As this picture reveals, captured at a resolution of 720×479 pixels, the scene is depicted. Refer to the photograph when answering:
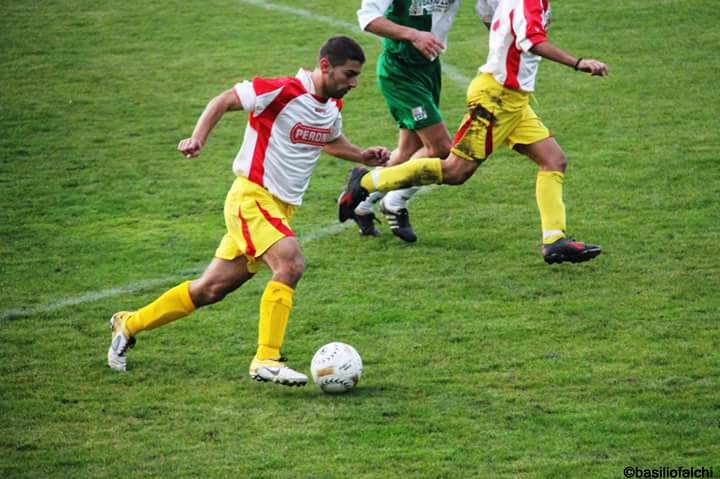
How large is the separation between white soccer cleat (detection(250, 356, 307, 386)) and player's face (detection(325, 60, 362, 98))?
1511 millimetres

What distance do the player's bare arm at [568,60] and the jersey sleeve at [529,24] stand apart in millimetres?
49

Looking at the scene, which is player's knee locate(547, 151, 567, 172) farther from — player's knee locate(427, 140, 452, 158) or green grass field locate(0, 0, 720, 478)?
player's knee locate(427, 140, 452, 158)

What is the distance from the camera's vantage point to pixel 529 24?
7.78m

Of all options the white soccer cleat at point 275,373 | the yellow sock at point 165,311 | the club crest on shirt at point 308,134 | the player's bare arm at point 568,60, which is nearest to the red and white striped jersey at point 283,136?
the club crest on shirt at point 308,134

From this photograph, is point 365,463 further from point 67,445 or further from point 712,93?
point 712,93

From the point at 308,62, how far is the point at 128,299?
694cm

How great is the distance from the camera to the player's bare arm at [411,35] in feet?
26.8

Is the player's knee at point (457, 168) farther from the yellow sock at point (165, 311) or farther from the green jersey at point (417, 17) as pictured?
the yellow sock at point (165, 311)

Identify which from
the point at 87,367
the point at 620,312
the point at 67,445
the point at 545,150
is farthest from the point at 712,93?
the point at 67,445

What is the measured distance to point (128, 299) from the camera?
805 cm

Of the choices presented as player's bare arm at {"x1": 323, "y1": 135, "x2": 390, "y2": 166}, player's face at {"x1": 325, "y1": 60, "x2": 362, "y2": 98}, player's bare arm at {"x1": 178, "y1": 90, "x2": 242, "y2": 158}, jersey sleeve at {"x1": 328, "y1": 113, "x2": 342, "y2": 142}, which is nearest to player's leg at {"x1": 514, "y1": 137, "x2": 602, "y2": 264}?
player's bare arm at {"x1": 323, "y1": 135, "x2": 390, "y2": 166}

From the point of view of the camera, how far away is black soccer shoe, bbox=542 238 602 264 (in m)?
8.06

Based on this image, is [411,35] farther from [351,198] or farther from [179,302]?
[179,302]
